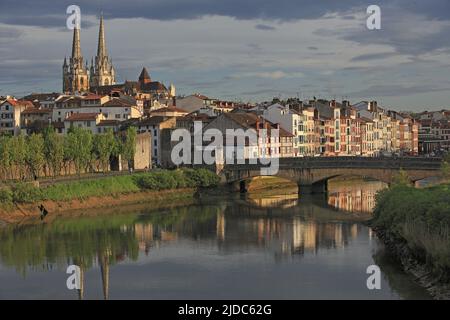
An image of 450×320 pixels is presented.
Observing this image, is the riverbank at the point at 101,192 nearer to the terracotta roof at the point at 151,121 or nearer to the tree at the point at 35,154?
the tree at the point at 35,154

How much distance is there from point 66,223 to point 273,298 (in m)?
21.1

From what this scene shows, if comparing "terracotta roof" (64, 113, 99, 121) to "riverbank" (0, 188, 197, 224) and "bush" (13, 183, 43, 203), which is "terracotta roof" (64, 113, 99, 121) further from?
"bush" (13, 183, 43, 203)

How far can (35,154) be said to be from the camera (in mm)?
56062

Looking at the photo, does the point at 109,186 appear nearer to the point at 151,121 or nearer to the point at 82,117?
the point at 151,121

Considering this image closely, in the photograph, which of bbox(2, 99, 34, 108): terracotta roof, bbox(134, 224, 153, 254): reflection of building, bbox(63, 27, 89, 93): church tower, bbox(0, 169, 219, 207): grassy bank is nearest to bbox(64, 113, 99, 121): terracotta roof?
bbox(2, 99, 34, 108): terracotta roof

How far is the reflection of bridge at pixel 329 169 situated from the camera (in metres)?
55.7

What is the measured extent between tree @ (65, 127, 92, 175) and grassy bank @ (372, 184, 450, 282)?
93.7ft

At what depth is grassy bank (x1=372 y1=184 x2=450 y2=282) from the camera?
2519 centimetres

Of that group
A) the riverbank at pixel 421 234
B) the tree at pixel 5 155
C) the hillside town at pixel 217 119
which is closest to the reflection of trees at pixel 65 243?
the tree at pixel 5 155

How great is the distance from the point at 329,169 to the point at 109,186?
1617 centimetres

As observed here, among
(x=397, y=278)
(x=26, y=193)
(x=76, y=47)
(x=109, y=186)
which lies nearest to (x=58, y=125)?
(x=109, y=186)

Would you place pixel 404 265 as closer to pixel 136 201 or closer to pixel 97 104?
pixel 136 201

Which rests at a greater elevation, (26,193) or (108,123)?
(108,123)

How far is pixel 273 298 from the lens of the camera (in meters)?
26.4
